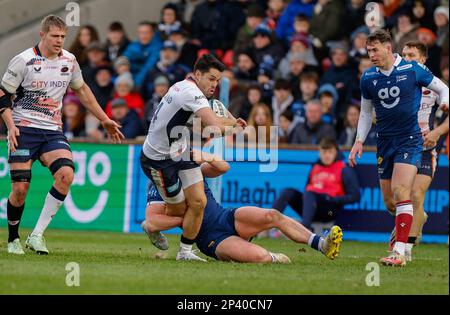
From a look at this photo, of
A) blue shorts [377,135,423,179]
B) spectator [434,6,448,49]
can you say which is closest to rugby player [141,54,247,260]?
blue shorts [377,135,423,179]

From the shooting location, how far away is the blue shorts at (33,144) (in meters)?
12.5

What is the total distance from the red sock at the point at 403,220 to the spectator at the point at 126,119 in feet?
29.2

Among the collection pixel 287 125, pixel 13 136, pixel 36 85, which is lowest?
pixel 287 125

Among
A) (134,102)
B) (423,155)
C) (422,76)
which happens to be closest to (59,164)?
(422,76)

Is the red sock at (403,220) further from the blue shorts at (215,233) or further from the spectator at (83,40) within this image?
the spectator at (83,40)

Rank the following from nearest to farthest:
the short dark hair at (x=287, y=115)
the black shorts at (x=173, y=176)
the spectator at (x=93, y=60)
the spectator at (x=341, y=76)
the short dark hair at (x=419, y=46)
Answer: the black shorts at (x=173, y=176) → the short dark hair at (x=419, y=46) → the short dark hair at (x=287, y=115) → the spectator at (x=341, y=76) → the spectator at (x=93, y=60)

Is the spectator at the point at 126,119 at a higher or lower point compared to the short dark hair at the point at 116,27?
lower

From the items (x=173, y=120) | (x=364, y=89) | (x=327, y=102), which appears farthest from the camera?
(x=327, y=102)

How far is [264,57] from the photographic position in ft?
70.1

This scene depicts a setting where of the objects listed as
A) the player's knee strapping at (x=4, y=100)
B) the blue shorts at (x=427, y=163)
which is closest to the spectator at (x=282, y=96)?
the blue shorts at (x=427, y=163)

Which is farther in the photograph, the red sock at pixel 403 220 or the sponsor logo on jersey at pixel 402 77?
the sponsor logo on jersey at pixel 402 77

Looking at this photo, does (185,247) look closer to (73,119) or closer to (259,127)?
(259,127)

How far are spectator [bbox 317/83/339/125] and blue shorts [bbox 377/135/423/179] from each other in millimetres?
6525

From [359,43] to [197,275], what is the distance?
1068 centimetres
